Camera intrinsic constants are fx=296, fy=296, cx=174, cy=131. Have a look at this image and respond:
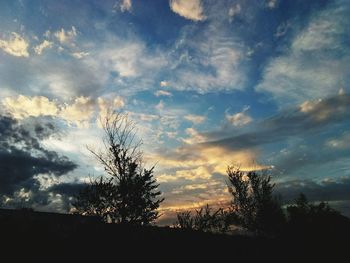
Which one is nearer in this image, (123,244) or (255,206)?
(123,244)

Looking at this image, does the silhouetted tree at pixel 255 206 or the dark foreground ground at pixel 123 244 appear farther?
the silhouetted tree at pixel 255 206

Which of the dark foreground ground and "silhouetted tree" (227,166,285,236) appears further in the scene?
"silhouetted tree" (227,166,285,236)

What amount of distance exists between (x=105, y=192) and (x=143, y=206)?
189 inches

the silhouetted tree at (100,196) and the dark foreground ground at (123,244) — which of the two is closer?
the dark foreground ground at (123,244)

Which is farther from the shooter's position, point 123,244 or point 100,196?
point 100,196

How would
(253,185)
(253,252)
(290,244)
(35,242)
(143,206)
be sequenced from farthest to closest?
(253,185) → (143,206) → (290,244) → (253,252) → (35,242)

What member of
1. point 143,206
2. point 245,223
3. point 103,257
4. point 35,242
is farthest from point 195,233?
point 245,223

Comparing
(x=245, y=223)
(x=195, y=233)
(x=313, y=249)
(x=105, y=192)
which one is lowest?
(x=313, y=249)

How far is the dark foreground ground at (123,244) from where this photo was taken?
4.31 meters

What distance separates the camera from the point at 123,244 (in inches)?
211

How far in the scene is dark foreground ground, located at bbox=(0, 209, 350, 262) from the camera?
14.1 ft

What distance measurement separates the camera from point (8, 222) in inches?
A: 177

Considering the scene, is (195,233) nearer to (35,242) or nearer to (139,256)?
(139,256)

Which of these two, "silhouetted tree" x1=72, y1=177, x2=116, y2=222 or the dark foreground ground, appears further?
"silhouetted tree" x1=72, y1=177, x2=116, y2=222
